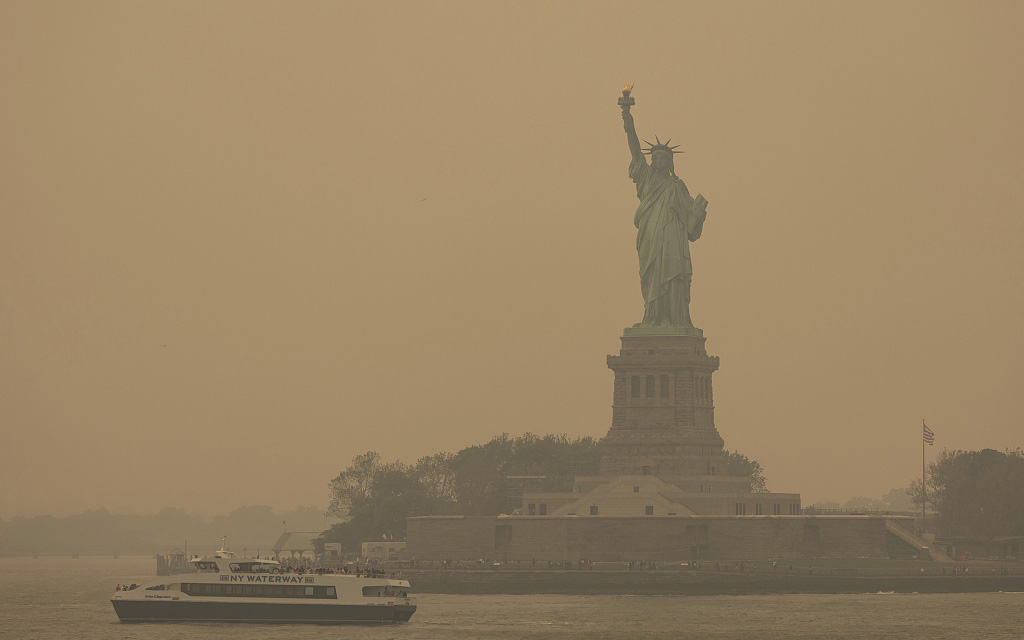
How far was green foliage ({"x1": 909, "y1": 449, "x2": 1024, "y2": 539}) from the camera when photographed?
15588 centimetres

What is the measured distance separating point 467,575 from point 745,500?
23.4 meters

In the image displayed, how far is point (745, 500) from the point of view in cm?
14788

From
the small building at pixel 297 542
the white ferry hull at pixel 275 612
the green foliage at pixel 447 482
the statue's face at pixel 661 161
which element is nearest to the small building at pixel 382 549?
the green foliage at pixel 447 482

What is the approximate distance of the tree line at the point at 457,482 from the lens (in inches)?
6585

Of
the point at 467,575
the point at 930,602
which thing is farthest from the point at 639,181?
the point at 930,602

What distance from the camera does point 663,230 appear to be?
158 m

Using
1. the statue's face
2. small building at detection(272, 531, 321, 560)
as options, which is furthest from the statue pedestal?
small building at detection(272, 531, 321, 560)

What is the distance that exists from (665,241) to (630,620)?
2061 inches

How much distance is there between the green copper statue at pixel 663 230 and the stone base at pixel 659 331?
1.35 ft

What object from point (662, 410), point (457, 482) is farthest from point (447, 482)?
point (662, 410)

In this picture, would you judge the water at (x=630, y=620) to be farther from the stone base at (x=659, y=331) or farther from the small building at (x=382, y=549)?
the stone base at (x=659, y=331)

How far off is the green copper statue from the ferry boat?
54776 millimetres

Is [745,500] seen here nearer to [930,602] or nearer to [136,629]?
[930,602]

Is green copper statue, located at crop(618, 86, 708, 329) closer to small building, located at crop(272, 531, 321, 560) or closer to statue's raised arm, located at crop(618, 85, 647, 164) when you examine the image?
statue's raised arm, located at crop(618, 85, 647, 164)
